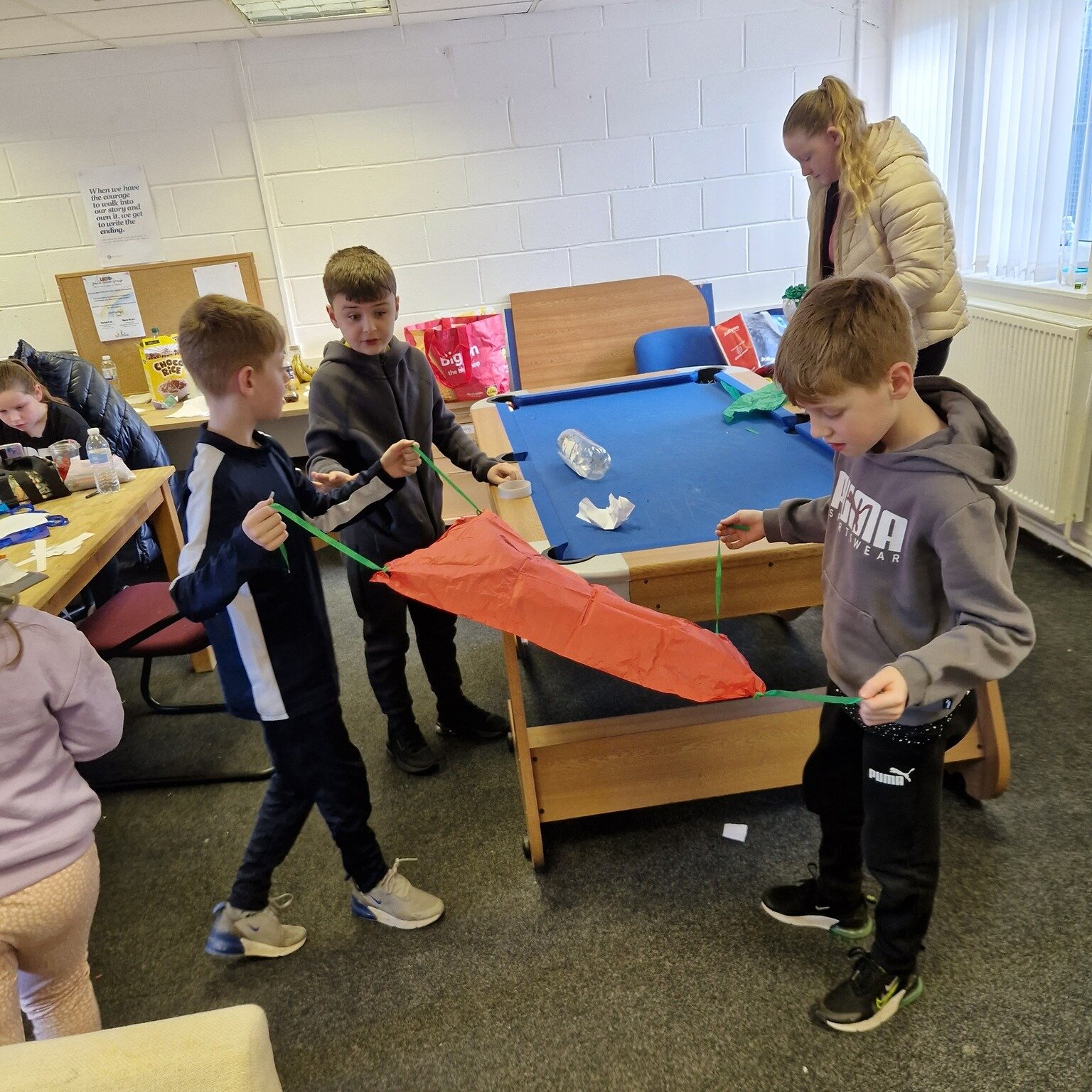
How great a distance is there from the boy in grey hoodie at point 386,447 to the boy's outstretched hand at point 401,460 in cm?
13

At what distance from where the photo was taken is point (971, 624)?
105 centimetres

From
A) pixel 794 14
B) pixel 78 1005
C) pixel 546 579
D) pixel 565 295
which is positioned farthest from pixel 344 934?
pixel 794 14

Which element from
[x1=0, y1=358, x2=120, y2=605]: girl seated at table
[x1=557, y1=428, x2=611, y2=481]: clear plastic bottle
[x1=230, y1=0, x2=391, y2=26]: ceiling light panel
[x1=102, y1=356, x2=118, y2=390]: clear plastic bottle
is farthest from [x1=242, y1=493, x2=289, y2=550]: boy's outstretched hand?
[x1=102, y1=356, x2=118, y2=390]: clear plastic bottle

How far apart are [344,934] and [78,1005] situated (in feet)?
1.82

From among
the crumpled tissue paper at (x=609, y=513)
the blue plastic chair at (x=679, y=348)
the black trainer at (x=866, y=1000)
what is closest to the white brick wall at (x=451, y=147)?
the blue plastic chair at (x=679, y=348)

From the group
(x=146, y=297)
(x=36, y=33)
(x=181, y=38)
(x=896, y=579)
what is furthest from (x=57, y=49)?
(x=896, y=579)

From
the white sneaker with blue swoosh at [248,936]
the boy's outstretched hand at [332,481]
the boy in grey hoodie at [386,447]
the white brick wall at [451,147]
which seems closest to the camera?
the white sneaker with blue swoosh at [248,936]

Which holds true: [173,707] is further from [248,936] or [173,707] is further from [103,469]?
[248,936]

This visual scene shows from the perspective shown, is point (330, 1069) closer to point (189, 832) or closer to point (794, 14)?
point (189, 832)

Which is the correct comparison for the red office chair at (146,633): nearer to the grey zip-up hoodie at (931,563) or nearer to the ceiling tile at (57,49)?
the grey zip-up hoodie at (931,563)

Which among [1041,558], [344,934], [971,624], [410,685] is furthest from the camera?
[1041,558]

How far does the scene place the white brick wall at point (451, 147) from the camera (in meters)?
3.71

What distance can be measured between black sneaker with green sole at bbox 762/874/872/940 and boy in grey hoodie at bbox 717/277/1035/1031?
5.5 inches

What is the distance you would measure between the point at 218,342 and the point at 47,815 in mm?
775
